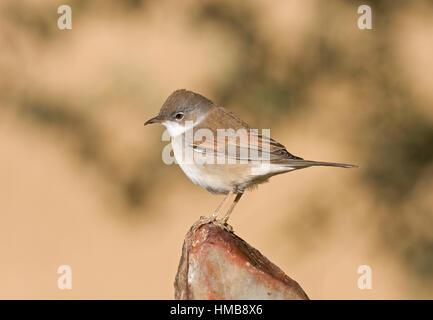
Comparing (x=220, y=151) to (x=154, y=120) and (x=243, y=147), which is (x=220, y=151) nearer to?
(x=243, y=147)

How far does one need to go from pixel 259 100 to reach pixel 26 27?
9.10 ft

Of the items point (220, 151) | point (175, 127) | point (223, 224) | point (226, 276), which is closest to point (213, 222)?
point (223, 224)

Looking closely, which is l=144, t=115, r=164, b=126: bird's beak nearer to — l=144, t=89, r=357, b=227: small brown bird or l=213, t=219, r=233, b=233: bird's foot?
l=144, t=89, r=357, b=227: small brown bird

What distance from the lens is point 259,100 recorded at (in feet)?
22.2

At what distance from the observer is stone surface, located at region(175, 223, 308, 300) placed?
3.35m

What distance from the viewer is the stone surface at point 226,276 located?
3.35 m

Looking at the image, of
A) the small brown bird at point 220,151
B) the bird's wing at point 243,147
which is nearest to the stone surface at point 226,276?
the small brown bird at point 220,151

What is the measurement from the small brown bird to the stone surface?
75 centimetres

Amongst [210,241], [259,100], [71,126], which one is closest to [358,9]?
[259,100]

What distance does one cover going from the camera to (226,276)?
11.2 feet

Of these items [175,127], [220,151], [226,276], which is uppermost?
[175,127]

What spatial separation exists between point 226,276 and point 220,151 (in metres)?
1.30

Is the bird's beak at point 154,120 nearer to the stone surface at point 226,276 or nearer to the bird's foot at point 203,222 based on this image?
the bird's foot at point 203,222

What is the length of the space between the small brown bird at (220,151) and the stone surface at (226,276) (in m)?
0.75
